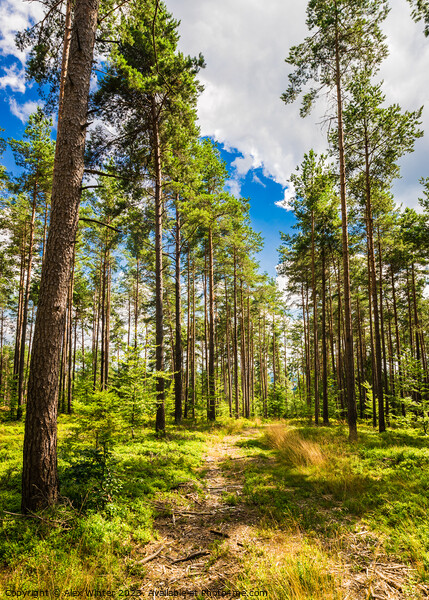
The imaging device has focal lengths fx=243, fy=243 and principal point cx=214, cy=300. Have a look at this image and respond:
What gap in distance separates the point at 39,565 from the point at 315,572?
10.00 feet

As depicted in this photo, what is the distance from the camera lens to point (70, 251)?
13.1 feet

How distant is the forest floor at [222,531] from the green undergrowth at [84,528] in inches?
0.6

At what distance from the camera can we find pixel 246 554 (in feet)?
10.8

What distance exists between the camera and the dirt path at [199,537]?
2902 millimetres

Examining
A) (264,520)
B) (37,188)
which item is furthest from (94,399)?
(37,188)

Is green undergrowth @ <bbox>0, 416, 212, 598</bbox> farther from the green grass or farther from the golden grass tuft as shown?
the golden grass tuft

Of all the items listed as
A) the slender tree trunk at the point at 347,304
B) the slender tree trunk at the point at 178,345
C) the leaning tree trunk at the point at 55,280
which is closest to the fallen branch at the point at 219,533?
the leaning tree trunk at the point at 55,280

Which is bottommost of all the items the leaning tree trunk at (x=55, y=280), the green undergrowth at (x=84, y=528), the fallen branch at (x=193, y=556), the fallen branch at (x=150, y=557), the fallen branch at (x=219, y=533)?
the fallen branch at (x=219, y=533)

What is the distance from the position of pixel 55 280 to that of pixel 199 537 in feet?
15.0

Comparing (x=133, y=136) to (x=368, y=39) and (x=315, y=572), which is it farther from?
(x=315, y=572)

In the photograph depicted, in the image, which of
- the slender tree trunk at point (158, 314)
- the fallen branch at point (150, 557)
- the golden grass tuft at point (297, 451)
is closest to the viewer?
the fallen branch at point (150, 557)

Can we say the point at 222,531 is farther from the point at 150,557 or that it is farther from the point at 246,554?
the point at 150,557

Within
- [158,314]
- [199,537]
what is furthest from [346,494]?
[158,314]

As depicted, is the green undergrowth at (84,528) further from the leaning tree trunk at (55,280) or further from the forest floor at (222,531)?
the leaning tree trunk at (55,280)
